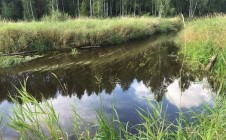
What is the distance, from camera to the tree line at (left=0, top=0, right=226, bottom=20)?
124 feet

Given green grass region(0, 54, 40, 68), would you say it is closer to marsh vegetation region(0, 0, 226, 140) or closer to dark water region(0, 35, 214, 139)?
marsh vegetation region(0, 0, 226, 140)

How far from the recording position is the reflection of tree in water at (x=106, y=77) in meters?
8.93

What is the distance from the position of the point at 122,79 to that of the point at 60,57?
4732 millimetres

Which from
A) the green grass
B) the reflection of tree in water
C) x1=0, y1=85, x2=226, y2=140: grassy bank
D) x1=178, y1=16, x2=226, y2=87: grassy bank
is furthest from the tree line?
x1=0, y1=85, x2=226, y2=140: grassy bank

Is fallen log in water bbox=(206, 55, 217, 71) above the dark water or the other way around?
above

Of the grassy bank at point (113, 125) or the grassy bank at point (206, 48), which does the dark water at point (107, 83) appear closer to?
the grassy bank at point (206, 48)

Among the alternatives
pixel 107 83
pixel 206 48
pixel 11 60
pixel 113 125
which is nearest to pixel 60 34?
pixel 11 60

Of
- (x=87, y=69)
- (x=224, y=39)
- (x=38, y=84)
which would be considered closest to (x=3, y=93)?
(x=38, y=84)

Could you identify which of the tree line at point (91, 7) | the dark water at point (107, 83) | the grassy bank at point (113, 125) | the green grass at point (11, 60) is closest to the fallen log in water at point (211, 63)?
the dark water at point (107, 83)

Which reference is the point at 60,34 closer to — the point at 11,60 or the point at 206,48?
the point at 11,60

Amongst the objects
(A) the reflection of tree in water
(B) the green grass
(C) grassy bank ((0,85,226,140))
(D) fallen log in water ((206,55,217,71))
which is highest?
(C) grassy bank ((0,85,226,140))

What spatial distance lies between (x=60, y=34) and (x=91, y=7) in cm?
2452

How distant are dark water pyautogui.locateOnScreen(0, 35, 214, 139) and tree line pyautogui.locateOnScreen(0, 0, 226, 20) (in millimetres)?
19679

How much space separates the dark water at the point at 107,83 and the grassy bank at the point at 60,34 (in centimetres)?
139
